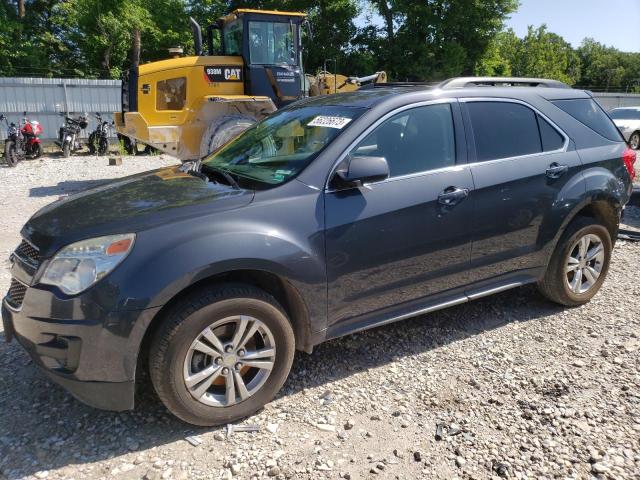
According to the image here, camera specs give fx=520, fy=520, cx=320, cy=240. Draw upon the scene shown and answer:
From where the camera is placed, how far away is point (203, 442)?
2.81 m

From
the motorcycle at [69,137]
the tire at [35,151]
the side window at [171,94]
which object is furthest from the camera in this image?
the motorcycle at [69,137]

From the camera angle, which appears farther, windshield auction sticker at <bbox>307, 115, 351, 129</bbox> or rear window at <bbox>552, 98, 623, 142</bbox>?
rear window at <bbox>552, 98, 623, 142</bbox>

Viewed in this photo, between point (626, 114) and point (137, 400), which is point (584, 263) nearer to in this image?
point (137, 400)

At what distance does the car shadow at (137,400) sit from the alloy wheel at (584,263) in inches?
11.7

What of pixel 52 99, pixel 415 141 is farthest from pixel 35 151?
pixel 415 141

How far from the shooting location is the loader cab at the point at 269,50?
9.82 metres

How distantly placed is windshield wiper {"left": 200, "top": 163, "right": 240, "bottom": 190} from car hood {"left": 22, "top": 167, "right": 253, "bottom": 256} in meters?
0.05

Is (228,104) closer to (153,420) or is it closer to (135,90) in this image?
(135,90)

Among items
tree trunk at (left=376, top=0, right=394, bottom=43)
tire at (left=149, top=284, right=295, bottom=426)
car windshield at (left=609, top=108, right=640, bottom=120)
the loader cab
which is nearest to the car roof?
tire at (left=149, top=284, right=295, bottom=426)

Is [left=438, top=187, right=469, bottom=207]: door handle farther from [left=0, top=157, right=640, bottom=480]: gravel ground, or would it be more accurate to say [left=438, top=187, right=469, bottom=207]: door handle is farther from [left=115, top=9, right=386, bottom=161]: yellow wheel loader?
[left=115, top=9, right=386, bottom=161]: yellow wheel loader

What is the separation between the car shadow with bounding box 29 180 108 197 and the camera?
9.41m

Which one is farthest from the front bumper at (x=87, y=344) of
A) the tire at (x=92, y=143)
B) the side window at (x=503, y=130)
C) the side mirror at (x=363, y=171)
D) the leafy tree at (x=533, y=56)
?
the leafy tree at (x=533, y=56)

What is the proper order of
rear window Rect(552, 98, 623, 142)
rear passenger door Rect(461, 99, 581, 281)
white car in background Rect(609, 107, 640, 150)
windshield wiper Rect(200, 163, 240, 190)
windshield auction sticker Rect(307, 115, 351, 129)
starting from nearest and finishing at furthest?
windshield wiper Rect(200, 163, 240, 190)
windshield auction sticker Rect(307, 115, 351, 129)
rear passenger door Rect(461, 99, 581, 281)
rear window Rect(552, 98, 623, 142)
white car in background Rect(609, 107, 640, 150)

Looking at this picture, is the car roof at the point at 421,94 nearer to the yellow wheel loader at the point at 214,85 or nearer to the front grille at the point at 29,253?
the front grille at the point at 29,253
